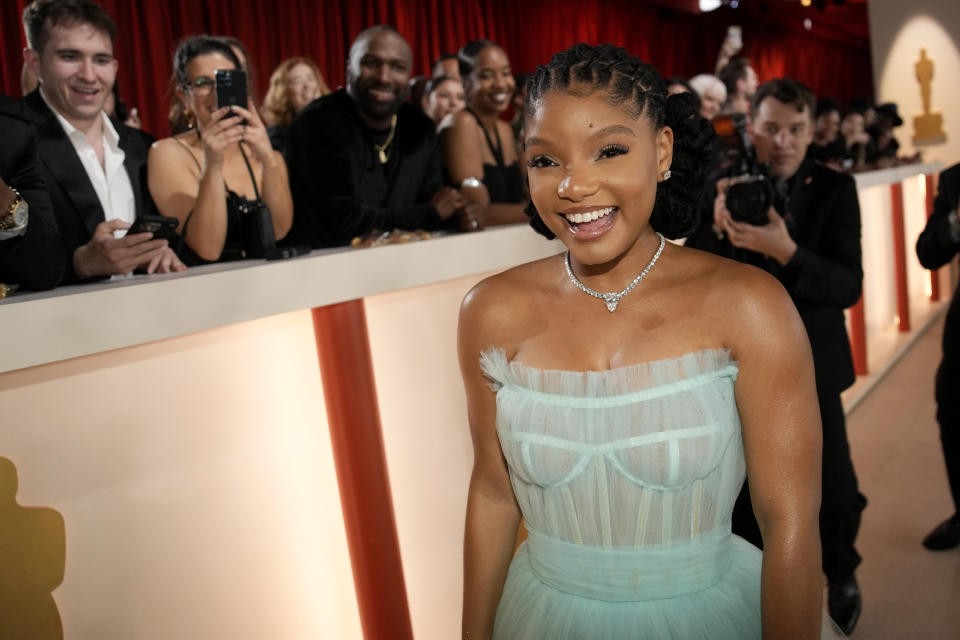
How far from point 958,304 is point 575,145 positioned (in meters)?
2.26

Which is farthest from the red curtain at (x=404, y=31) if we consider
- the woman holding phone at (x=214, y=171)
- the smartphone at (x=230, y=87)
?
the smartphone at (x=230, y=87)

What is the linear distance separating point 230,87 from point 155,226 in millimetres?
534

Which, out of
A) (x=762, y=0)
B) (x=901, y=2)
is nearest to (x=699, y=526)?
(x=901, y=2)

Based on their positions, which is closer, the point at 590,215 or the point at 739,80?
the point at 590,215

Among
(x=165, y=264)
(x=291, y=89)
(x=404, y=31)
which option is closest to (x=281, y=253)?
(x=165, y=264)

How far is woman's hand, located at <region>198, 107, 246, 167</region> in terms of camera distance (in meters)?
2.34

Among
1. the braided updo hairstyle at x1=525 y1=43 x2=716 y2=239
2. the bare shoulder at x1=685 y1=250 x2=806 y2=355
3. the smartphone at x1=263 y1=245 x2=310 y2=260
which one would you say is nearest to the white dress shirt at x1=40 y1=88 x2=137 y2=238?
the smartphone at x1=263 y1=245 x2=310 y2=260

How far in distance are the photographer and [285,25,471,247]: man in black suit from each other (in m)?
0.92

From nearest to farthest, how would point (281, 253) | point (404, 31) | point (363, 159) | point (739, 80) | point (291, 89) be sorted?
point (281, 253) → point (363, 159) → point (291, 89) → point (739, 80) → point (404, 31)

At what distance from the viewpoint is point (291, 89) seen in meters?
4.00

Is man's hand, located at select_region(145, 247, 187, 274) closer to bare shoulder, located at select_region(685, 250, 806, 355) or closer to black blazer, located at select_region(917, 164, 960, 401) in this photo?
bare shoulder, located at select_region(685, 250, 806, 355)

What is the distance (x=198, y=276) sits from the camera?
1764 mm

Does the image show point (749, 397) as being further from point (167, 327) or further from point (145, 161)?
point (145, 161)

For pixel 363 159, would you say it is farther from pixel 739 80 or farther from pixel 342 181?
pixel 739 80
